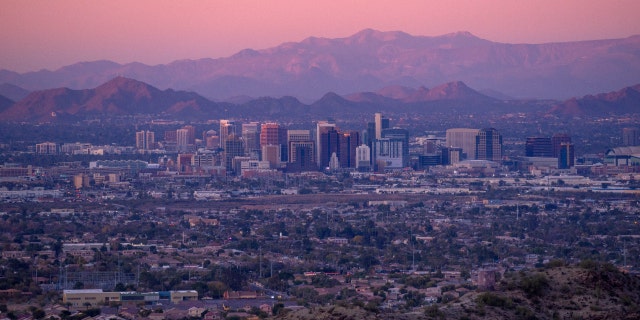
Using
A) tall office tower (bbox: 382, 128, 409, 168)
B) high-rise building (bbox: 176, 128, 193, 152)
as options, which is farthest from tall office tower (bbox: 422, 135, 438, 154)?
high-rise building (bbox: 176, 128, 193, 152)

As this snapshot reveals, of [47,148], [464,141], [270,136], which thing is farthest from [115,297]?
[47,148]

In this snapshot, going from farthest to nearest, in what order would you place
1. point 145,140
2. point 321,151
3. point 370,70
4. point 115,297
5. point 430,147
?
1. point 370,70
2. point 145,140
3. point 430,147
4. point 321,151
5. point 115,297

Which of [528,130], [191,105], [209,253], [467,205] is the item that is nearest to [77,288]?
[209,253]

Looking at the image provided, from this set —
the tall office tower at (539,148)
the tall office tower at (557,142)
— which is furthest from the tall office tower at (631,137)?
the tall office tower at (557,142)

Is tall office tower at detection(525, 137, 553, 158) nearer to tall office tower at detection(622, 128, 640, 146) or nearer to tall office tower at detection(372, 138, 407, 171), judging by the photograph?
tall office tower at detection(372, 138, 407, 171)

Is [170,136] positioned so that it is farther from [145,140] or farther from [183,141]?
[183,141]

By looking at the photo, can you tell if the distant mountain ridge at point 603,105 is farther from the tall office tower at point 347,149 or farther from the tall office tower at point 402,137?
the tall office tower at point 347,149

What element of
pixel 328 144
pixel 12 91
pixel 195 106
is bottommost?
pixel 328 144
